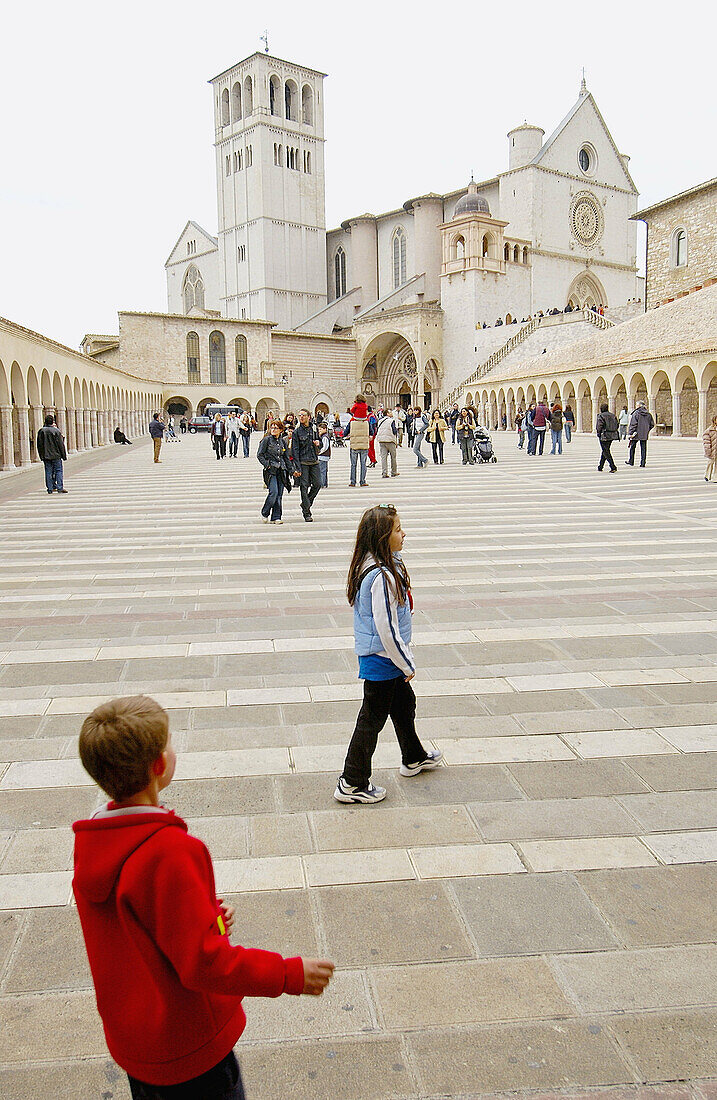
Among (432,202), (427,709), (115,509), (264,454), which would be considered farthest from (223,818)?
(432,202)

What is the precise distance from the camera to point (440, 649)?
6254 millimetres

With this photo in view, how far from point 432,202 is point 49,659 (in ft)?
215

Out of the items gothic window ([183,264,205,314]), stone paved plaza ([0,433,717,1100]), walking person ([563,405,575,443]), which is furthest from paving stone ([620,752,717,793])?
gothic window ([183,264,205,314])

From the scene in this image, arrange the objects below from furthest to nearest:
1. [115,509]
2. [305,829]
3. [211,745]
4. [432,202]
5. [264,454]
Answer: [432,202]
[115,509]
[264,454]
[211,745]
[305,829]

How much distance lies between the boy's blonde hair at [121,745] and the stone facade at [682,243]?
47.6 meters

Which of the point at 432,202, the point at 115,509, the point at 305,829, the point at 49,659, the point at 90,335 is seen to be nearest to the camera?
the point at 305,829

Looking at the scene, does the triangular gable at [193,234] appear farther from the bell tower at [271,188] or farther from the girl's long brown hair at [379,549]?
the girl's long brown hair at [379,549]

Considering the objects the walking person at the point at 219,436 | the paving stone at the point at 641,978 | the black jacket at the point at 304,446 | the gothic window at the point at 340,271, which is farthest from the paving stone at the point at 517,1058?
the gothic window at the point at 340,271

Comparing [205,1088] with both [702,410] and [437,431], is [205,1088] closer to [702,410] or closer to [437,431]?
[437,431]

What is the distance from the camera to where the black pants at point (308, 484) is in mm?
12742

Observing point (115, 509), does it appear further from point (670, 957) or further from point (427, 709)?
point (670, 957)

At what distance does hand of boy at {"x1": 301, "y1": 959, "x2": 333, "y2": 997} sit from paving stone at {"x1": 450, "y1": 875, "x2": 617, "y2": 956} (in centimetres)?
133

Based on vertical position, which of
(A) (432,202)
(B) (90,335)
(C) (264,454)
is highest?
(A) (432,202)

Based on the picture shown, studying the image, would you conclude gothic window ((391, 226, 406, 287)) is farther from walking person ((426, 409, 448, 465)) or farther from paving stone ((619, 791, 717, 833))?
paving stone ((619, 791, 717, 833))
